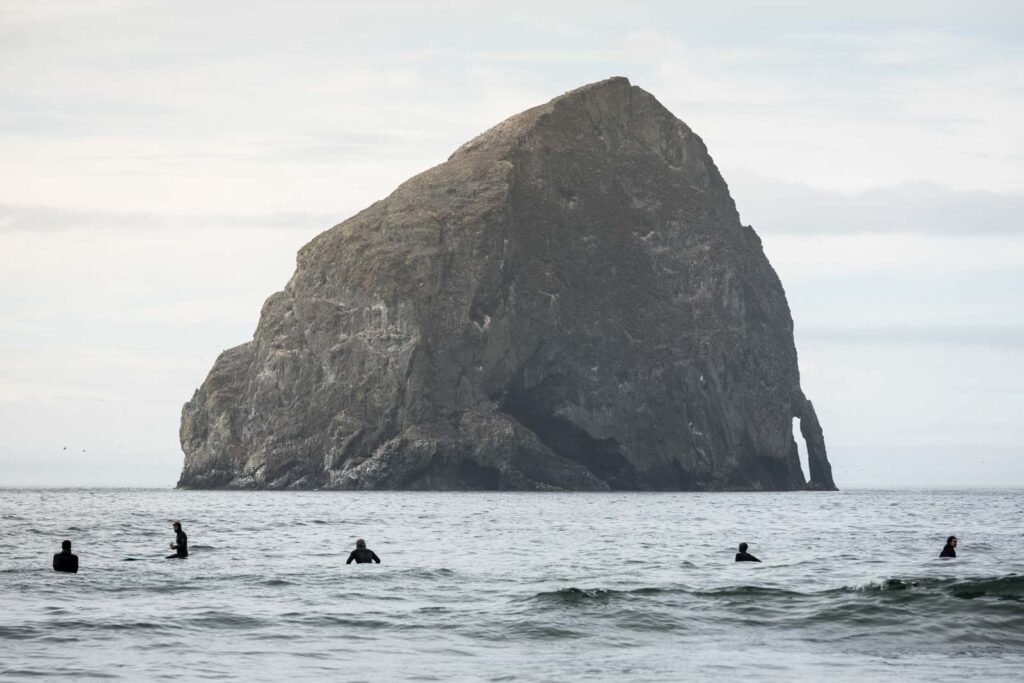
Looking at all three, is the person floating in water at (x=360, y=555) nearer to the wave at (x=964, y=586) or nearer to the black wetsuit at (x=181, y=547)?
the black wetsuit at (x=181, y=547)

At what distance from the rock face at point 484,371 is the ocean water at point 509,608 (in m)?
104

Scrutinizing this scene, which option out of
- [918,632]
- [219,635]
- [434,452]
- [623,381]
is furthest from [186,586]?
[623,381]

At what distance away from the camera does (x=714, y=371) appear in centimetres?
19212

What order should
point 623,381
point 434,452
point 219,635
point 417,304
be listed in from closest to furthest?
point 219,635, point 434,452, point 417,304, point 623,381

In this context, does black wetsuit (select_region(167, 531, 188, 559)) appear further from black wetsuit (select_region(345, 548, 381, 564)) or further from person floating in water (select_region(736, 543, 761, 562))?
person floating in water (select_region(736, 543, 761, 562))

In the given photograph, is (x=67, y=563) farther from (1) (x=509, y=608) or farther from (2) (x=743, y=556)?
(2) (x=743, y=556)

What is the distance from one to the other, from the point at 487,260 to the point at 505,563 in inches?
5278

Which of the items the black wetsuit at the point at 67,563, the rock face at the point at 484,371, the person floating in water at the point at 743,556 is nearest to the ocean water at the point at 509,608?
the person floating in water at the point at 743,556

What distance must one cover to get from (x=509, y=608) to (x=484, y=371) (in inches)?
5485

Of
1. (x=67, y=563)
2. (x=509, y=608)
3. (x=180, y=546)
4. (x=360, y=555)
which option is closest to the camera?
(x=509, y=608)

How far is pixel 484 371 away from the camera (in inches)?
6895

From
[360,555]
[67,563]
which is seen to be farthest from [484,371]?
[67,563]

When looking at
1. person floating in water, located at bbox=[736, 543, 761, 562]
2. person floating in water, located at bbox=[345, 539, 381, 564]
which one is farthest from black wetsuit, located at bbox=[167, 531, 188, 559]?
person floating in water, located at bbox=[736, 543, 761, 562]

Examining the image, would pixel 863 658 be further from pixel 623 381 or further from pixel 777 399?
pixel 777 399
